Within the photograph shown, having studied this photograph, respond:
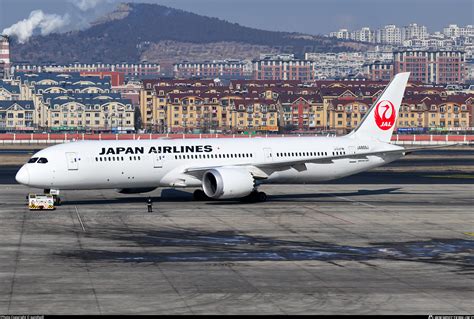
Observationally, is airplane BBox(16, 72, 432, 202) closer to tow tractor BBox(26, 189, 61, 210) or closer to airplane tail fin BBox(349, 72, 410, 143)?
airplane tail fin BBox(349, 72, 410, 143)

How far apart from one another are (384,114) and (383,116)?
181 mm

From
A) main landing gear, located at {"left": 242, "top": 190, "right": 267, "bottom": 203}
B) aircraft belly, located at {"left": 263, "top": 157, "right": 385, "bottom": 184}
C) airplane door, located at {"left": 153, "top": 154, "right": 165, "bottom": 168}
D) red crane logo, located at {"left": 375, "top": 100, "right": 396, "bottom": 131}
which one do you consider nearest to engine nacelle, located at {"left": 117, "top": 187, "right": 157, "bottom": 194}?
airplane door, located at {"left": 153, "top": 154, "right": 165, "bottom": 168}

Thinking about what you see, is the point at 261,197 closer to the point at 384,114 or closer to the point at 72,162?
the point at 384,114

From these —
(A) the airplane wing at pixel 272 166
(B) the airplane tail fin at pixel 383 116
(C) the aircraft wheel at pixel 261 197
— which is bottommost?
(C) the aircraft wheel at pixel 261 197

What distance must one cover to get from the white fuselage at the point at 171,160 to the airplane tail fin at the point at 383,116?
55.0 inches

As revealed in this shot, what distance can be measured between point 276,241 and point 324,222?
8398mm

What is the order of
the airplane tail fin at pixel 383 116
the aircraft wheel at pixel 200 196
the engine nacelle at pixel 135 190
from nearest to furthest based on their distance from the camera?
the engine nacelle at pixel 135 190
the aircraft wheel at pixel 200 196
the airplane tail fin at pixel 383 116

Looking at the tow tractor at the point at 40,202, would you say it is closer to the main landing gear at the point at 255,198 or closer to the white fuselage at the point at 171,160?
the white fuselage at the point at 171,160

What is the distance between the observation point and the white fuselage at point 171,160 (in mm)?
65312

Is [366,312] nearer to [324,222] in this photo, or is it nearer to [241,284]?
[241,284]

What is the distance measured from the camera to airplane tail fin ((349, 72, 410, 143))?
75.4 meters

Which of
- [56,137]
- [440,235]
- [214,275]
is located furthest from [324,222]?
[56,137]

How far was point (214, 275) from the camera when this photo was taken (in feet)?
132

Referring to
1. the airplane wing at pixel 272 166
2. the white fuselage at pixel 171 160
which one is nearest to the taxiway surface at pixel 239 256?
the white fuselage at pixel 171 160
